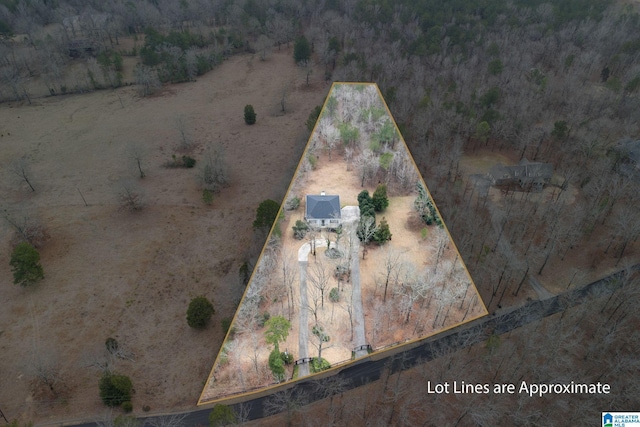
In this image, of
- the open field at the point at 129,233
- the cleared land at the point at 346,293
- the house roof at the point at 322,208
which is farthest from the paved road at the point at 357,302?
the open field at the point at 129,233

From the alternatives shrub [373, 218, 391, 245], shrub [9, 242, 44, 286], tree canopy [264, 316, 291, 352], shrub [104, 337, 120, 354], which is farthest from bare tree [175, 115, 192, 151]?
tree canopy [264, 316, 291, 352]

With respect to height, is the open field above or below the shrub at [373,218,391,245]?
below

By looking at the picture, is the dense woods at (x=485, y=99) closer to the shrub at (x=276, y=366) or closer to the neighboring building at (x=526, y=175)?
the neighboring building at (x=526, y=175)

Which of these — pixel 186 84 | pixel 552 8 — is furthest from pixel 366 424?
pixel 552 8

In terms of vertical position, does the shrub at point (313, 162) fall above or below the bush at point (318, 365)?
above

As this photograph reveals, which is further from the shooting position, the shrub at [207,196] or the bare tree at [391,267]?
the shrub at [207,196]

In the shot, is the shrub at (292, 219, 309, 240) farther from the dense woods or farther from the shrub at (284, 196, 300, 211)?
the dense woods

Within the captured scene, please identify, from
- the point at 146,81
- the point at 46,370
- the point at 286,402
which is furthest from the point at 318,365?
the point at 146,81
